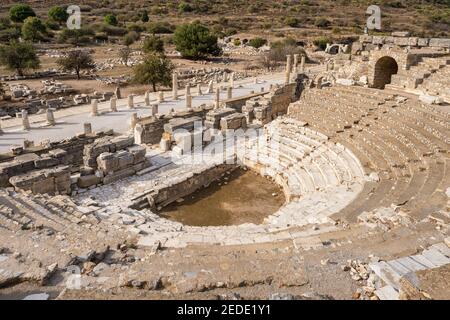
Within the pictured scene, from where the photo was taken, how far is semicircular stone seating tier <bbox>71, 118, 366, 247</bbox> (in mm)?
10741

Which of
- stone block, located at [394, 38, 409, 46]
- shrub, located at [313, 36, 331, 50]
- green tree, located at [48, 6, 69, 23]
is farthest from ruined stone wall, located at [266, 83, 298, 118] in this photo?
green tree, located at [48, 6, 69, 23]

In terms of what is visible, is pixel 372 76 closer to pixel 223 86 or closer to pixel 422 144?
pixel 422 144

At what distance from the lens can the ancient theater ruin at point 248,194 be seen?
24.0 feet

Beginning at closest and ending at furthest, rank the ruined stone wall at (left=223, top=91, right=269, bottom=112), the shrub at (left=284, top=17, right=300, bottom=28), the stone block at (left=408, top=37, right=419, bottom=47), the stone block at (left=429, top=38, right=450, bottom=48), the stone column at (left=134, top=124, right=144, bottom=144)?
the stone column at (left=134, top=124, right=144, bottom=144), the ruined stone wall at (left=223, top=91, right=269, bottom=112), the stone block at (left=429, top=38, right=450, bottom=48), the stone block at (left=408, top=37, right=419, bottom=47), the shrub at (left=284, top=17, right=300, bottom=28)

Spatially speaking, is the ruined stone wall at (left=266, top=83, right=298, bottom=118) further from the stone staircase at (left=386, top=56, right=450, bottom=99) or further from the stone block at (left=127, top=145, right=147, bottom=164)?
the stone block at (left=127, top=145, right=147, bottom=164)

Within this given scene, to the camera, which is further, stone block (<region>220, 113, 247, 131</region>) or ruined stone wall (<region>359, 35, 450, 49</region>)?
ruined stone wall (<region>359, 35, 450, 49</region>)

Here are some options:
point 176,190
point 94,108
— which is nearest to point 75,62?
point 94,108

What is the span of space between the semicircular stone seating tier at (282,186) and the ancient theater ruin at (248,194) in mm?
75

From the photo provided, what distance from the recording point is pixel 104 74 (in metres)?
39.1

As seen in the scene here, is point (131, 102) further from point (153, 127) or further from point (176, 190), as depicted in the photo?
point (176, 190)

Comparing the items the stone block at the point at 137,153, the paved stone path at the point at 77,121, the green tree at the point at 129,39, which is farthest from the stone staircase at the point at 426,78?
the green tree at the point at 129,39

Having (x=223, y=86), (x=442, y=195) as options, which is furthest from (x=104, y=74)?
(x=442, y=195)

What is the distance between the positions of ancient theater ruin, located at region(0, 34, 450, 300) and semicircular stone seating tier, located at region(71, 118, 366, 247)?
0.25 feet
